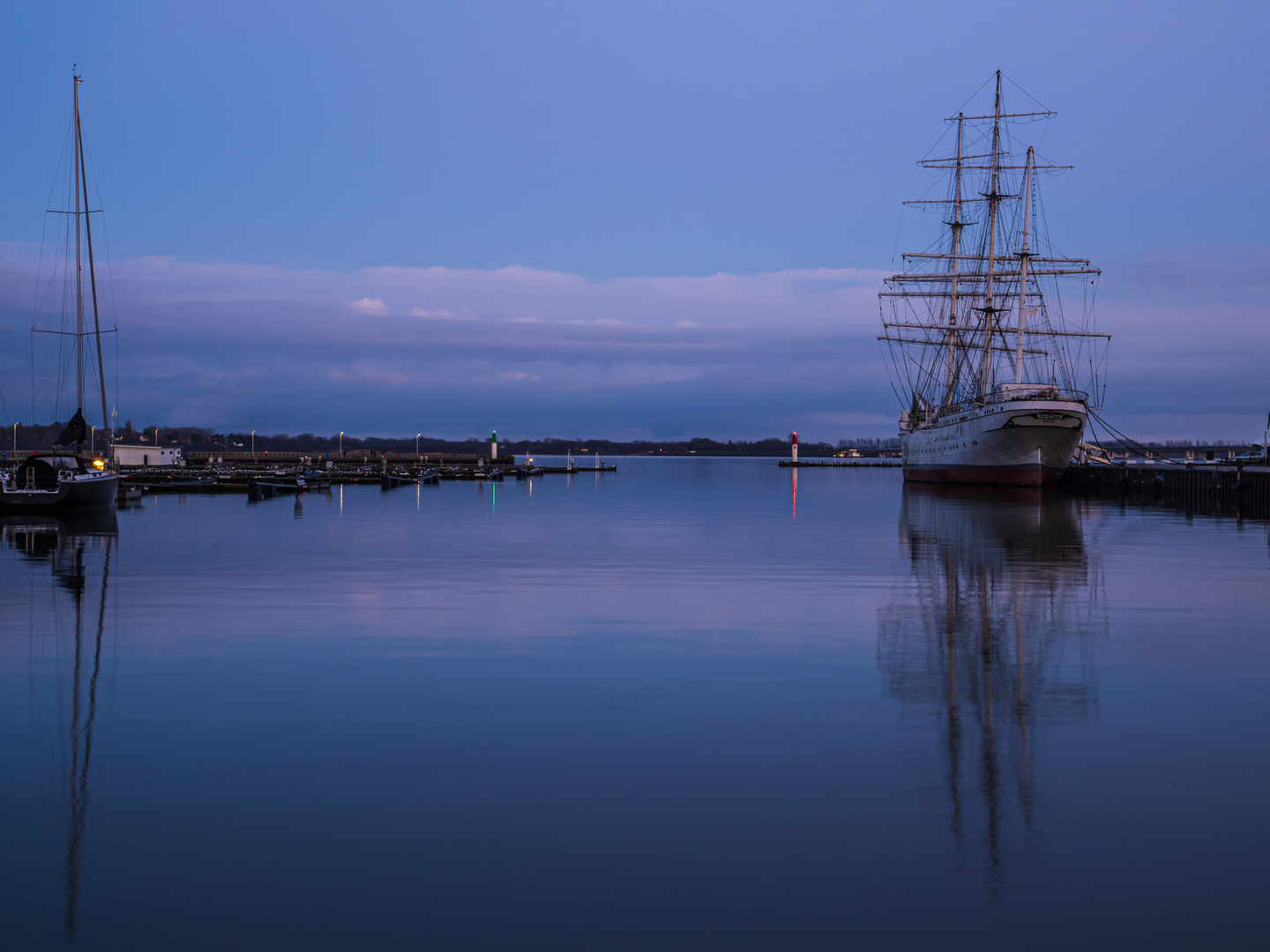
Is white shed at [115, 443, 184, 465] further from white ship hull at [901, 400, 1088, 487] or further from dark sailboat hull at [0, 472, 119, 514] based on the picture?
white ship hull at [901, 400, 1088, 487]

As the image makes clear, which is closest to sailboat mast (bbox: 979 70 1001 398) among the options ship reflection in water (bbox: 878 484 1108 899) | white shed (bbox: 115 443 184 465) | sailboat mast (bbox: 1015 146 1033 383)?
sailboat mast (bbox: 1015 146 1033 383)

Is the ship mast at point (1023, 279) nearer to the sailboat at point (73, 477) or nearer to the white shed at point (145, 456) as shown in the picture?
the sailboat at point (73, 477)

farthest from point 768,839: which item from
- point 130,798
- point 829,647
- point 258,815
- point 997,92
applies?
point 997,92

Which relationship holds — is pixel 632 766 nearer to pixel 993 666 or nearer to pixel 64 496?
pixel 993 666

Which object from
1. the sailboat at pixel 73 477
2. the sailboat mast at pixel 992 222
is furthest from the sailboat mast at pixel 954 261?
the sailboat at pixel 73 477

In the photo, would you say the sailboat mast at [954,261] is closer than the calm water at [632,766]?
No

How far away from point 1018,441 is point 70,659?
82855 mm

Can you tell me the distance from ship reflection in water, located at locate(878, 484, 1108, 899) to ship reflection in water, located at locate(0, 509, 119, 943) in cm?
690

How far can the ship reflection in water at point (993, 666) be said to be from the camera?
31.0ft

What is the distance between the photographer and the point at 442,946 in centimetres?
688

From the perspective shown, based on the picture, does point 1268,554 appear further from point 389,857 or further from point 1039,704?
point 389,857

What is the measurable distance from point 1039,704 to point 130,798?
9.70m

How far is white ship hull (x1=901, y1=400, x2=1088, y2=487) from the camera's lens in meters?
87.3

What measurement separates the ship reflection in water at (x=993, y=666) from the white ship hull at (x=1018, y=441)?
179 ft
